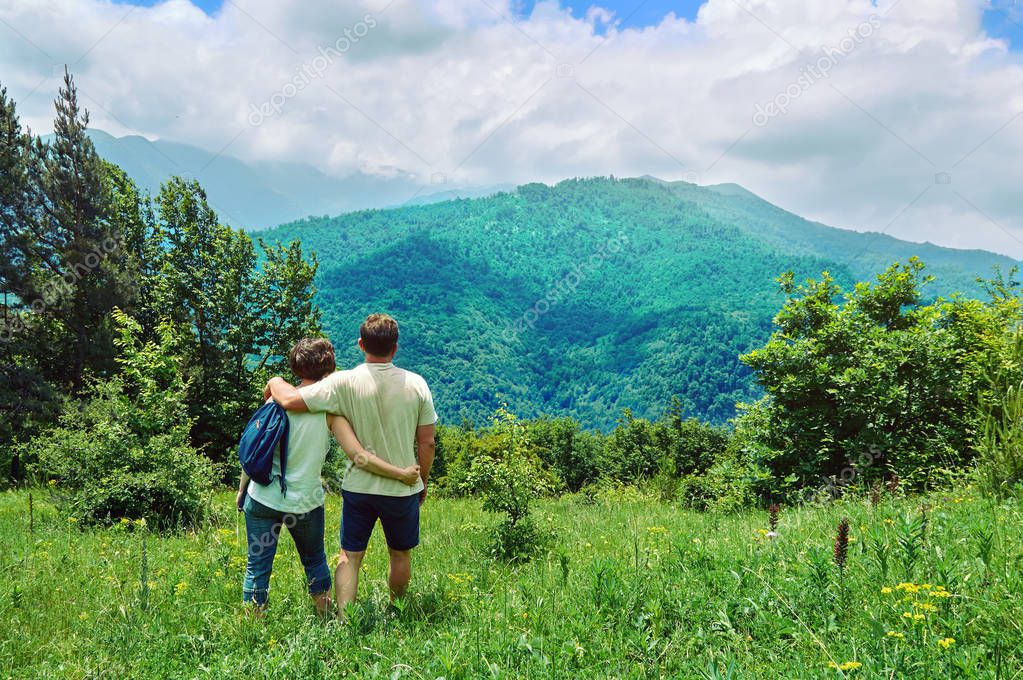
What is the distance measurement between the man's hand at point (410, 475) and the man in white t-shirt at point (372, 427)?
0.13 ft

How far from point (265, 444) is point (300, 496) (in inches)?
15.9

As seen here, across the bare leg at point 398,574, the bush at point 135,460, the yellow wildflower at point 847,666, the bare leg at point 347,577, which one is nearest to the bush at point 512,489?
the bare leg at point 398,574

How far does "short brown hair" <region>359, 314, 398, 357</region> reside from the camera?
3.52 meters

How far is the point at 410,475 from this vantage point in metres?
3.48

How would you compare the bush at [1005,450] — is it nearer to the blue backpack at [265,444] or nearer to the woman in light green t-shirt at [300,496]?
the woman in light green t-shirt at [300,496]

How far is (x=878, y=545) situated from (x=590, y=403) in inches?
5987

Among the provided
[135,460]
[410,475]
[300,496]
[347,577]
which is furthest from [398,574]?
[135,460]

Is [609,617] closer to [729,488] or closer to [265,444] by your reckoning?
[265,444]

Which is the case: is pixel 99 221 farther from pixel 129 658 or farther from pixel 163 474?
pixel 129 658

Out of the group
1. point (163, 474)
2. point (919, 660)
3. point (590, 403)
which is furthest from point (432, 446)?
point (590, 403)

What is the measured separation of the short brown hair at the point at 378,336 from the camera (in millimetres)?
3523

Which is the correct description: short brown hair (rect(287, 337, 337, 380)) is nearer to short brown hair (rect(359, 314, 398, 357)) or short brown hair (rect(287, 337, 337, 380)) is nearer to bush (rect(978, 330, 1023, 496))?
short brown hair (rect(359, 314, 398, 357))

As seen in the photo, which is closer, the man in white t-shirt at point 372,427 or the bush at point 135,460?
the man in white t-shirt at point 372,427

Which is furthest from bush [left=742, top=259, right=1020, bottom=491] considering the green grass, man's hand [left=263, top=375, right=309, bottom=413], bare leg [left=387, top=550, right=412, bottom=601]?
man's hand [left=263, top=375, right=309, bottom=413]
